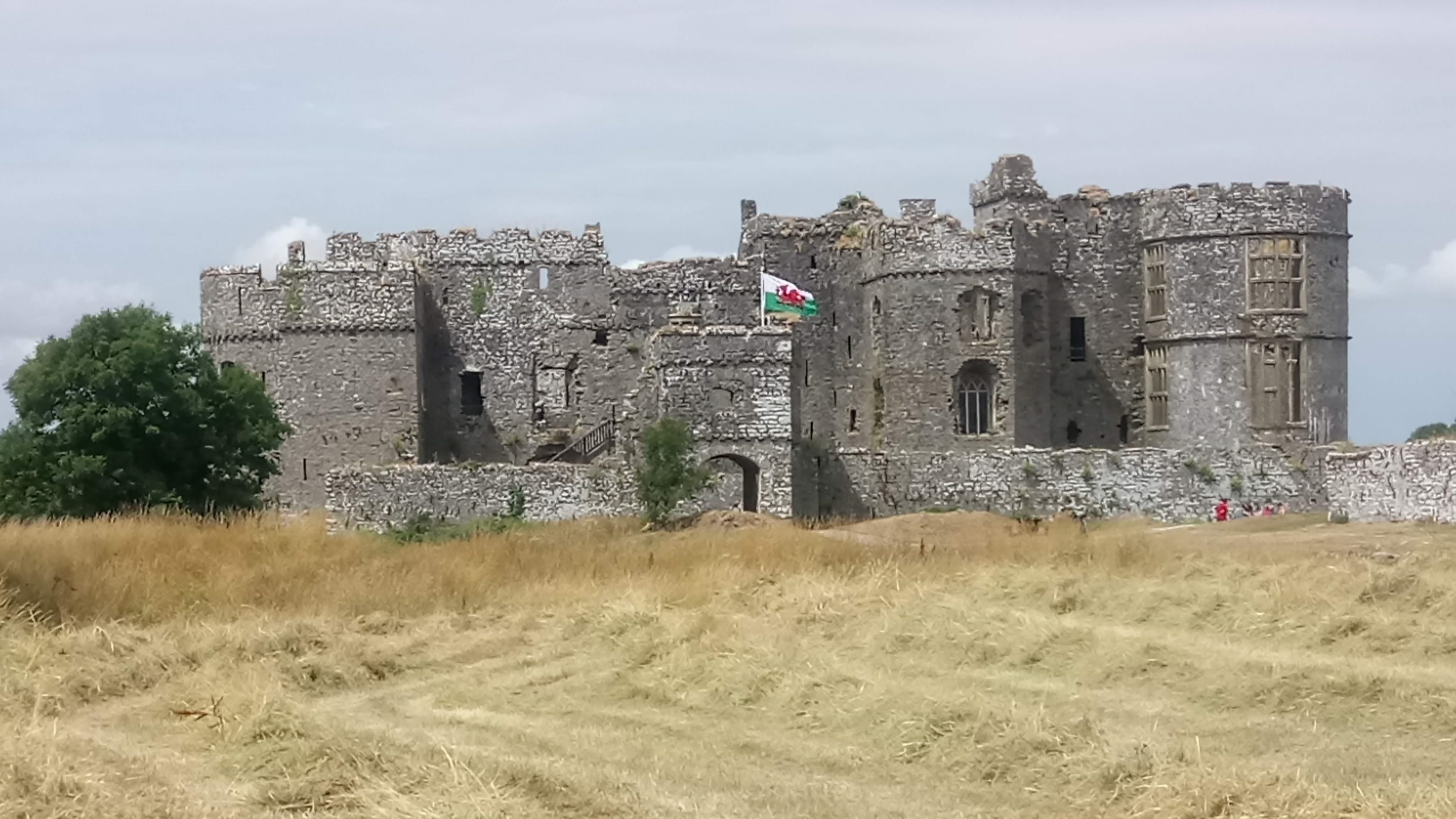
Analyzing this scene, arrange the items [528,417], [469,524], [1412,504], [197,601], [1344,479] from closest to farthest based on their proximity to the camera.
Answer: [197,601], [1412,504], [1344,479], [469,524], [528,417]

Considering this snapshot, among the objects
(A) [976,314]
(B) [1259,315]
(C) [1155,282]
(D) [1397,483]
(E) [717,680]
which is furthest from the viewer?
(C) [1155,282]

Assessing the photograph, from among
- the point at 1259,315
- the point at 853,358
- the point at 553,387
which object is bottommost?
the point at 553,387

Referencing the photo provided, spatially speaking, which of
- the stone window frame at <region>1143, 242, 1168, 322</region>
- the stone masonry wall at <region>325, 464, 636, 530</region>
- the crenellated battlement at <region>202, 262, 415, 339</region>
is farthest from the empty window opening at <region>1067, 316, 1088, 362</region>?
the crenellated battlement at <region>202, 262, 415, 339</region>

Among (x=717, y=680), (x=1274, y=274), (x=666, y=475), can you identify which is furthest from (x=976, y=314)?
(x=717, y=680)

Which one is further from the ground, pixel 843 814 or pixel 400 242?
pixel 400 242

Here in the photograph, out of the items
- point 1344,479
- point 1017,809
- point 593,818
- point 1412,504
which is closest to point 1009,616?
point 1017,809

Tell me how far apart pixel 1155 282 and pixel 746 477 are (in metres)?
12.0

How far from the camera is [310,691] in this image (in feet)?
63.8

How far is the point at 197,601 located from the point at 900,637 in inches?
317

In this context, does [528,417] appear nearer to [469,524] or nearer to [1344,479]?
[469,524]

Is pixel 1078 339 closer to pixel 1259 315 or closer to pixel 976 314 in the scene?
pixel 976 314

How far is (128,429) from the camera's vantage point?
3950cm

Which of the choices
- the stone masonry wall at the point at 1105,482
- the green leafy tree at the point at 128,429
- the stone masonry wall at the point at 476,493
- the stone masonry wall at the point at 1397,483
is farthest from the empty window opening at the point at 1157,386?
the green leafy tree at the point at 128,429

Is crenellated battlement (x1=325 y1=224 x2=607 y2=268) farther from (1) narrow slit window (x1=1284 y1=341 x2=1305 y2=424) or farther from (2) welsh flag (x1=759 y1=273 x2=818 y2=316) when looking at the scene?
(1) narrow slit window (x1=1284 y1=341 x2=1305 y2=424)
